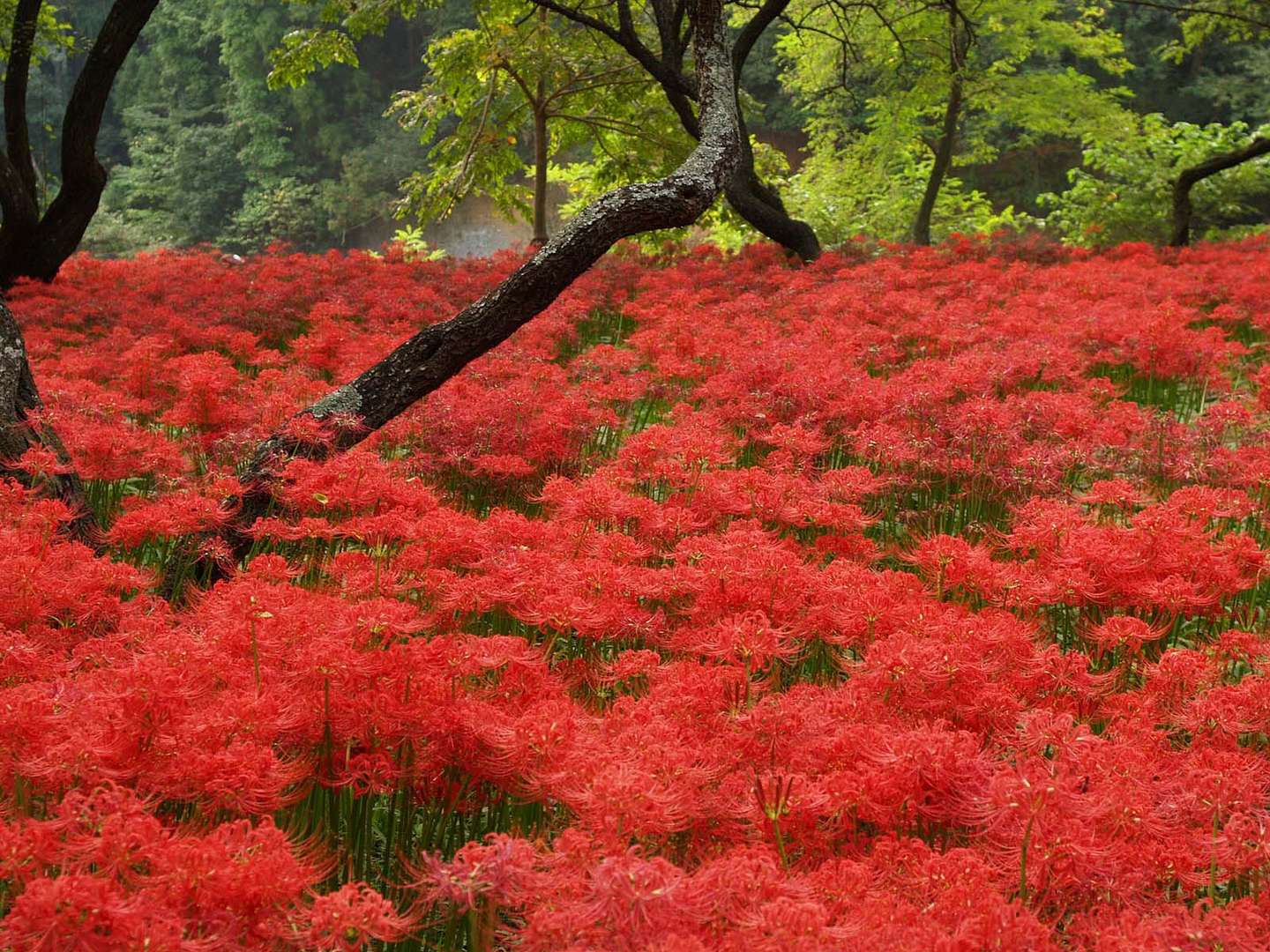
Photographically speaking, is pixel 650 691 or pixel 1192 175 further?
pixel 1192 175

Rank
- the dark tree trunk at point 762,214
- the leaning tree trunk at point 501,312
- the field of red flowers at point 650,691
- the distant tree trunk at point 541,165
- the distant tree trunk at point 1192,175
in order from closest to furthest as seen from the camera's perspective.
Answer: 1. the field of red flowers at point 650,691
2. the leaning tree trunk at point 501,312
3. the distant tree trunk at point 1192,175
4. the dark tree trunk at point 762,214
5. the distant tree trunk at point 541,165

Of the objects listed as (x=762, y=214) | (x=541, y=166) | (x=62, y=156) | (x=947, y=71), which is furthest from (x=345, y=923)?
(x=947, y=71)

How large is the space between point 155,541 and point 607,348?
358 cm

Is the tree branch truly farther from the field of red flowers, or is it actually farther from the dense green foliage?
the field of red flowers

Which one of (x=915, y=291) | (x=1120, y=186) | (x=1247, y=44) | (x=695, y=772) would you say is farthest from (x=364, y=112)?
(x=695, y=772)

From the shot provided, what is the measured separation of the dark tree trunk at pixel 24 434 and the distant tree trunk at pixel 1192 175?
1188 cm

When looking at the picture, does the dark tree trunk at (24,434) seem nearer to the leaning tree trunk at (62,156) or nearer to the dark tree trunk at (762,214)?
the leaning tree trunk at (62,156)

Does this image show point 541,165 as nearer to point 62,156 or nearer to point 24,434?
point 62,156

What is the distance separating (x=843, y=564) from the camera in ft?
11.6

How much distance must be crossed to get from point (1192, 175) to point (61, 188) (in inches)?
472

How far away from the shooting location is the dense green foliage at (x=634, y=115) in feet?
43.4

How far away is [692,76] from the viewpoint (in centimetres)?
1134

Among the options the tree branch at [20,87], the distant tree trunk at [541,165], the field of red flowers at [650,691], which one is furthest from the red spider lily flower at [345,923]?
the distant tree trunk at [541,165]

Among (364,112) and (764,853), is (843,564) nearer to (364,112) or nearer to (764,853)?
(764,853)
